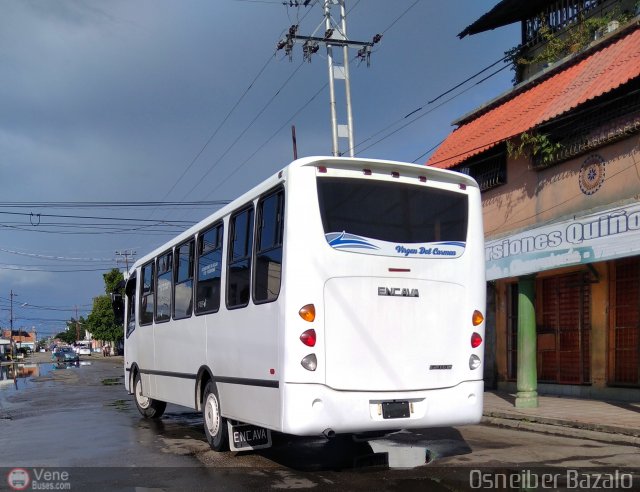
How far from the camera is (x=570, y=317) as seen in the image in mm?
14680

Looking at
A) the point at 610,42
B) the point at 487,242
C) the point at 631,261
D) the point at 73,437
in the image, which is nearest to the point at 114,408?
the point at 73,437

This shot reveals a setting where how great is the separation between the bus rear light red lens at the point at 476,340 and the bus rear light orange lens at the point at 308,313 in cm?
198

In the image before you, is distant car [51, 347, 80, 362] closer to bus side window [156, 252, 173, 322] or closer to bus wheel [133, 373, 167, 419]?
bus wheel [133, 373, 167, 419]

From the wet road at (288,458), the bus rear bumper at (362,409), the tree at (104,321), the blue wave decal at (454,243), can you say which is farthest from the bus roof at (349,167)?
the tree at (104,321)

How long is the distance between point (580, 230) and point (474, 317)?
18.2 feet

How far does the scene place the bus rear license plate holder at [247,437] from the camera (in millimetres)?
7945

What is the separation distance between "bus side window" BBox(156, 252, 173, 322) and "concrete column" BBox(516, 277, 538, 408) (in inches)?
272

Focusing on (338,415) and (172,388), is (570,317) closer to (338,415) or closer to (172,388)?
(172,388)

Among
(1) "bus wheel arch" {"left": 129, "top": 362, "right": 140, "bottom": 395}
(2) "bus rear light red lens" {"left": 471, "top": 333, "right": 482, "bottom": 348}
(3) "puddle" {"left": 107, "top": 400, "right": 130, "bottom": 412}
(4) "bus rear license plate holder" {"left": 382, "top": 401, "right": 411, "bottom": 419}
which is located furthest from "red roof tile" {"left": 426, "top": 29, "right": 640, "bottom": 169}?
(3) "puddle" {"left": 107, "top": 400, "right": 130, "bottom": 412}

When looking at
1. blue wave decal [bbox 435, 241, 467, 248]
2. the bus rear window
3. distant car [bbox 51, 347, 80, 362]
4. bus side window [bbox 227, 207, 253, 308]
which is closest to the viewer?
the bus rear window

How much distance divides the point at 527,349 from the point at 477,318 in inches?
247

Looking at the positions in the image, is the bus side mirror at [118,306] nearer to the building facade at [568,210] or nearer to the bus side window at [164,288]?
the bus side window at [164,288]

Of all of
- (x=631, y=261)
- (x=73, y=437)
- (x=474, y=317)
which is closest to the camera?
(x=474, y=317)

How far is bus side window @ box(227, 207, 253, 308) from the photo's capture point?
7.39 meters
